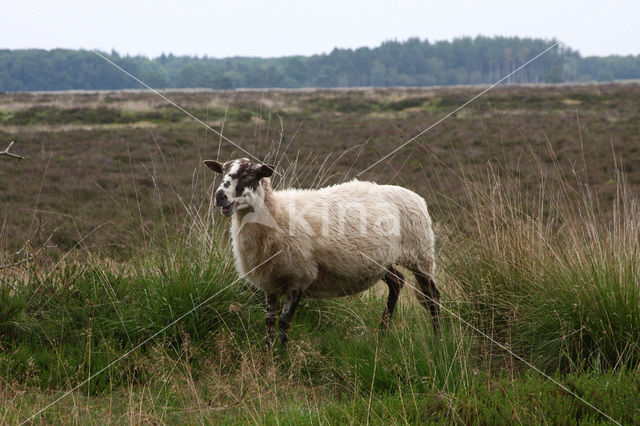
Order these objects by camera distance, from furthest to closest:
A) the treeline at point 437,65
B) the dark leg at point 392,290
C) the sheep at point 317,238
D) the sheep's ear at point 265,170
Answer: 1. the treeline at point 437,65
2. the dark leg at point 392,290
3. the sheep at point 317,238
4. the sheep's ear at point 265,170

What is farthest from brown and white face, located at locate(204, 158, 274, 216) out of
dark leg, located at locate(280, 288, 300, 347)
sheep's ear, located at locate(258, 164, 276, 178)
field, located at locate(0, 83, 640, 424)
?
dark leg, located at locate(280, 288, 300, 347)

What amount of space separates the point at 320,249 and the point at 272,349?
1.04 m

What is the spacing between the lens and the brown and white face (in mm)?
5043

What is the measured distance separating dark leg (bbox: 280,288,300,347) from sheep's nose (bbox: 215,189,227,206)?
3.76ft

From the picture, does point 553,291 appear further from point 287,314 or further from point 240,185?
point 240,185

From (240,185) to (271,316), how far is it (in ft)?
4.26

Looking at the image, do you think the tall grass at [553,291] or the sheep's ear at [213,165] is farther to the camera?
the sheep's ear at [213,165]

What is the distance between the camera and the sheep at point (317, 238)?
17.8 ft

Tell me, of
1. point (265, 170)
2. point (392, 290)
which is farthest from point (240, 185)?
point (392, 290)

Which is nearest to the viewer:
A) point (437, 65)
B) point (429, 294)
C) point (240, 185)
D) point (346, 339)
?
point (240, 185)

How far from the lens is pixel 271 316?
5.57m

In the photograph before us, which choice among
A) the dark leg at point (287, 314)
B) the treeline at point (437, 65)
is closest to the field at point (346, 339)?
the dark leg at point (287, 314)

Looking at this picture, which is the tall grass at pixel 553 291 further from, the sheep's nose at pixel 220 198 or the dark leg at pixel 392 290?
the sheep's nose at pixel 220 198

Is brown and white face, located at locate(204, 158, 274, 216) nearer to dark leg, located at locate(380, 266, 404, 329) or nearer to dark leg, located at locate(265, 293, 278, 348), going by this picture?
dark leg, located at locate(265, 293, 278, 348)
